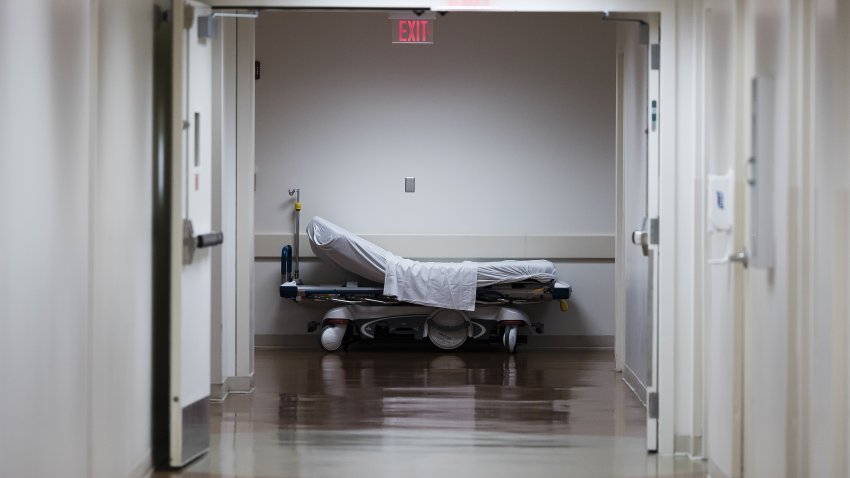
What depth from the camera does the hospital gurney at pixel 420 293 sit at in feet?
28.0

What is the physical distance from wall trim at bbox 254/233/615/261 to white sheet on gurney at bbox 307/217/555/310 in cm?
50

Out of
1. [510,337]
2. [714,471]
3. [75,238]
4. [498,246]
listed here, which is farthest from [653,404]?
[498,246]

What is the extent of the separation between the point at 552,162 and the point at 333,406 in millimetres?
3767

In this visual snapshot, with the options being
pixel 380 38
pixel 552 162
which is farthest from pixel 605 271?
pixel 380 38

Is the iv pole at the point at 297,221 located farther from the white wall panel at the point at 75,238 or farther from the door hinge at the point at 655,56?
the door hinge at the point at 655,56

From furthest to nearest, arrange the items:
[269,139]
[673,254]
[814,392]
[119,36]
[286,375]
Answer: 1. [269,139]
2. [286,375]
3. [673,254]
4. [119,36]
5. [814,392]

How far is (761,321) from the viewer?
3.88 m

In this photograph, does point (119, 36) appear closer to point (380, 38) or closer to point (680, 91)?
point (680, 91)

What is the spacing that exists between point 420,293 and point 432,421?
269 centimetres

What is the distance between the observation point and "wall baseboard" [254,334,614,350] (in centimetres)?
920

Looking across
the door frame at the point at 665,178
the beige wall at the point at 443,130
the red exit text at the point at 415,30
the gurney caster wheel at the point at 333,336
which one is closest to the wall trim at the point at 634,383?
the door frame at the point at 665,178

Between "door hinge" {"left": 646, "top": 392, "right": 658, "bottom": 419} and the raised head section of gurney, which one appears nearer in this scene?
"door hinge" {"left": 646, "top": 392, "right": 658, "bottom": 419}

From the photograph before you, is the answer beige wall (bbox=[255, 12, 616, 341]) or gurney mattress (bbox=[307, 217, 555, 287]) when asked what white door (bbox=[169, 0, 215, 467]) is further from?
beige wall (bbox=[255, 12, 616, 341])

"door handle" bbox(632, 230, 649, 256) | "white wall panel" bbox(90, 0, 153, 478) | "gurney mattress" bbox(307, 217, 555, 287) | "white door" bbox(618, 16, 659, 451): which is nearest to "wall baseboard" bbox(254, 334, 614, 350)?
"gurney mattress" bbox(307, 217, 555, 287)
